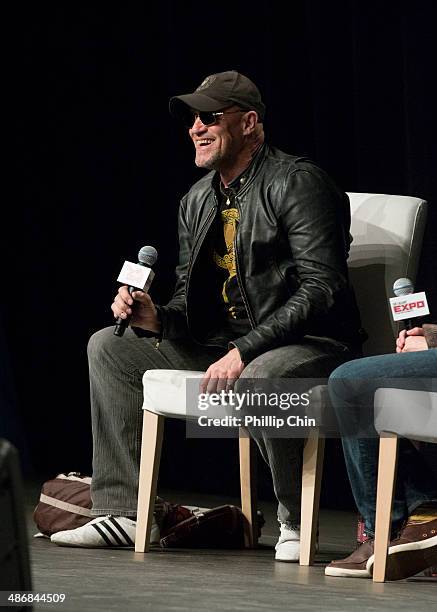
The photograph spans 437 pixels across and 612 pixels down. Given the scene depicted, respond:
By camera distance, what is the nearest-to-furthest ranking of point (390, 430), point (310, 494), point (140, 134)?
point (390, 430), point (310, 494), point (140, 134)

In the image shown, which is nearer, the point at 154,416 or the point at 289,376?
the point at 289,376

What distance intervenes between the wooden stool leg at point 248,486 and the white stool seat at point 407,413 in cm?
Answer: 76

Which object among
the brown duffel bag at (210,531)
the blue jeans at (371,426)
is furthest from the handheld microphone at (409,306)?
the brown duffel bag at (210,531)

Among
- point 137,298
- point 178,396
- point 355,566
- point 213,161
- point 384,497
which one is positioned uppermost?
point 213,161

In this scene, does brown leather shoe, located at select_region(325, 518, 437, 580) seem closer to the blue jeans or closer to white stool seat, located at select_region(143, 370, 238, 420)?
the blue jeans

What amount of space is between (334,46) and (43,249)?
1689mm

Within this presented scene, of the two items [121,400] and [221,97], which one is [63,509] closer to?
[121,400]

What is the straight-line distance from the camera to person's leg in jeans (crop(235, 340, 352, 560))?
2.67 m

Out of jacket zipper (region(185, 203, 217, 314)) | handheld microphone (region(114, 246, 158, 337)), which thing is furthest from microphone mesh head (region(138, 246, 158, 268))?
jacket zipper (region(185, 203, 217, 314))

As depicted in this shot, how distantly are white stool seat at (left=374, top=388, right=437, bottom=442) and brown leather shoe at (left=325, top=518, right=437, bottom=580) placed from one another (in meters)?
0.20

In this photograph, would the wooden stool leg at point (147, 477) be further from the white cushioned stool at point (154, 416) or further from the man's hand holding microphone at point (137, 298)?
the man's hand holding microphone at point (137, 298)

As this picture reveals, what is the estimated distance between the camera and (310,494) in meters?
2.66

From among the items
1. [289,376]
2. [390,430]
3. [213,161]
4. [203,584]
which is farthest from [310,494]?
[213,161]

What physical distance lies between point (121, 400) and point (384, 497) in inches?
Answer: 33.3
